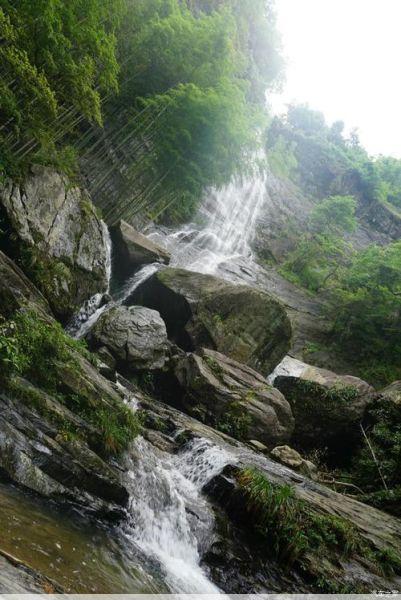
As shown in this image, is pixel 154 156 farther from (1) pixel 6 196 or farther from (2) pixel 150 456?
(2) pixel 150 456

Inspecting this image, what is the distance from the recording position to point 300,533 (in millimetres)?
6594

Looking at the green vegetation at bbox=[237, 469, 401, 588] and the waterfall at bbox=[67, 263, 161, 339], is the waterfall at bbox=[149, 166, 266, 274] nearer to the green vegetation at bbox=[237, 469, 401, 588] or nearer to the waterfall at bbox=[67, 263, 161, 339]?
the waterfall at bbox=[67, 263, 161, 339]

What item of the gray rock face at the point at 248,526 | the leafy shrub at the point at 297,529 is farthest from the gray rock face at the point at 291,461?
the leafy shrub at the point at 297,529

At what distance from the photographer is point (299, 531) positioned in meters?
6.61

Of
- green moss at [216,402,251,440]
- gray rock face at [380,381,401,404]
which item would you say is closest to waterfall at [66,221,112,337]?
green moss at [216,402,251,440]

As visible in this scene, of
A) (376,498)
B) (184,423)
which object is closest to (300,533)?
(184,423)

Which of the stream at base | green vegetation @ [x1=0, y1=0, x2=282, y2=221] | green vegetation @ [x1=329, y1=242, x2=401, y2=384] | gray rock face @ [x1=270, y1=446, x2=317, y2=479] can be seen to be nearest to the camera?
the stream at base

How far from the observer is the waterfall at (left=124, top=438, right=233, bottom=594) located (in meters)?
5.58

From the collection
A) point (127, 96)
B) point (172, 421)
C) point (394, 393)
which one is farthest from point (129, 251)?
point (394, 393)

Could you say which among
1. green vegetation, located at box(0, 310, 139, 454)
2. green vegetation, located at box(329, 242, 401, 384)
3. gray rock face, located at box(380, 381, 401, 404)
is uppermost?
green vegetation, located at box(329, 242, 401, 384)

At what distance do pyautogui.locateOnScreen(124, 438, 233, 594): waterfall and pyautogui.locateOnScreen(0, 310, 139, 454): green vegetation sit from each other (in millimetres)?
531

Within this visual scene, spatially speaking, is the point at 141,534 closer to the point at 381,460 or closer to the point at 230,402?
the point at 230,402

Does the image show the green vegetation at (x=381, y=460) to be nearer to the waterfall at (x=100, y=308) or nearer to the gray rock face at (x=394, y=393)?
the gray rock face at (x=394, y=393)

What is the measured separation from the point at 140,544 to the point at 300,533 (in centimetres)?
250
